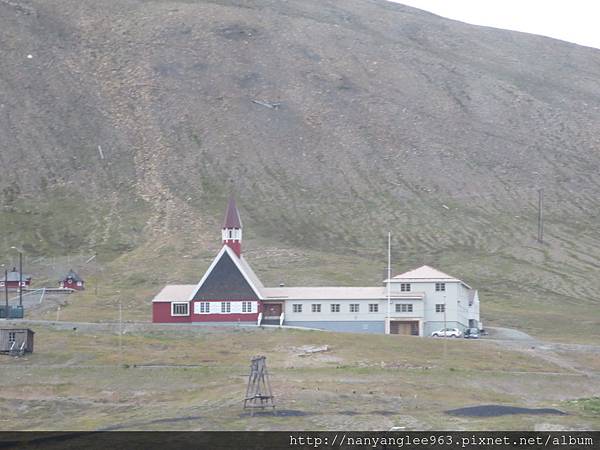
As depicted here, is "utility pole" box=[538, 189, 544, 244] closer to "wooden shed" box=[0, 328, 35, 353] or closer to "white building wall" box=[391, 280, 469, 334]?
"white building wall" box=[391, 280, 469, 334]

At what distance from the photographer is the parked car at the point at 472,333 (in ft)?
325

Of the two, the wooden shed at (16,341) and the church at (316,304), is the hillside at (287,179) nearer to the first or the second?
the church at (316,304)

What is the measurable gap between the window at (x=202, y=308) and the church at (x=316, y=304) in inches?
3.0

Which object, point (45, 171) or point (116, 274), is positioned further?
point (45, 171)

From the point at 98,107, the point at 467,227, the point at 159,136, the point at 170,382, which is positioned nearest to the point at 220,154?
the point at 159,136

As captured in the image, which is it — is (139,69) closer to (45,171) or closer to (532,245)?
(45,171)

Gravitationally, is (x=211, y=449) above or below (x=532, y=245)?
below

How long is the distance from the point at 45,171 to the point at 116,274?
3995 centimetres

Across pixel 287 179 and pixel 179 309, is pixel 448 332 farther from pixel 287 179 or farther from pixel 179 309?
pixel 287 179

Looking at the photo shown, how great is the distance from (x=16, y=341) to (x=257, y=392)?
24.9 metres

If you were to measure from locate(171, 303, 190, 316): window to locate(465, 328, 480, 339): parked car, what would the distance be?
2121 centimetres

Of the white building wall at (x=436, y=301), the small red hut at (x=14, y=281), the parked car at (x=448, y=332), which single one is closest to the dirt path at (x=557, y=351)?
the parked car at (x=448, y=332)

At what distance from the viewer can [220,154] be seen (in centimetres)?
17725

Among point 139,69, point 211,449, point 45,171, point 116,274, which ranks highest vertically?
point 139,69
